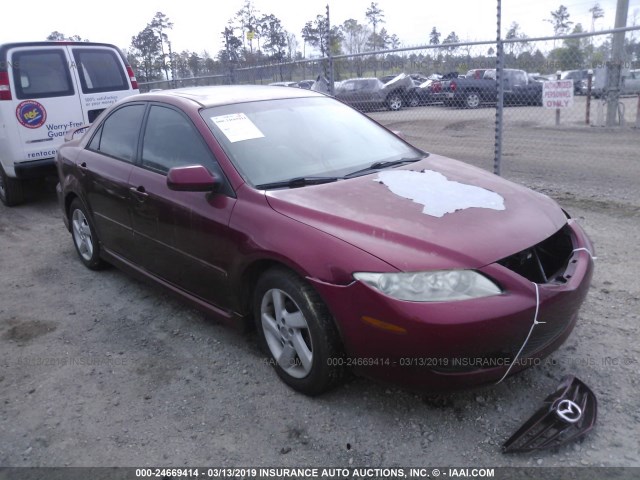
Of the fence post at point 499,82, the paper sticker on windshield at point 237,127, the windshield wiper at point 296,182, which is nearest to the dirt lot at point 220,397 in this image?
the windshield wiper at point 296,182

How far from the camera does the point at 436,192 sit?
3.17 metres

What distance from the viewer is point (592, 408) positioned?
2.72 metres

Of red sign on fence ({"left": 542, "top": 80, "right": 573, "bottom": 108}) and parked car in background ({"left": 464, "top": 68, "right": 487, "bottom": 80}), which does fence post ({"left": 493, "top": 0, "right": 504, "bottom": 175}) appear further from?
parked car in background ({"left": 464, "top": 68, "right": 487, "bottom": 80})

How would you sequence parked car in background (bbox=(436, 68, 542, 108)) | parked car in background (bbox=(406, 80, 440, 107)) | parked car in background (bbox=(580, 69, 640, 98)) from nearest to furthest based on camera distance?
parked car in background (bbox=(436, 68, 542, 108)), parked car in background (bbox=(580, 69, 640, 98)), parked car in background (bbox=(406, 80, 440, 107))

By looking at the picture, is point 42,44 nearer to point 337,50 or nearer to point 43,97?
point 43,97

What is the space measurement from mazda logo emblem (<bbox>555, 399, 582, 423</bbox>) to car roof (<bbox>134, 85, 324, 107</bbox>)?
272 cm

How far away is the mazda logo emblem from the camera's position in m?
2.61

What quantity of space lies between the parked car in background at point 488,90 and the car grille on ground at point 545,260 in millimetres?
5314

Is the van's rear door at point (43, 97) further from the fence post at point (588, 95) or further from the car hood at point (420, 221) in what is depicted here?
the fence post at point (588, 95)

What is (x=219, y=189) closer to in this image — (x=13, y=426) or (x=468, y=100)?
(x=13, y=426)

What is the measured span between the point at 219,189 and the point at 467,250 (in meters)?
1.52

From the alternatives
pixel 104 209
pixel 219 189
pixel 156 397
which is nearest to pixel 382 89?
pixel 104 209

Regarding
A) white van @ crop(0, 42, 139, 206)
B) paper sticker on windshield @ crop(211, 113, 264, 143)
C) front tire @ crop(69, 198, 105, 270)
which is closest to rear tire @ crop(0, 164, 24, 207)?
white van @ crop(0, 42, 139, 206)

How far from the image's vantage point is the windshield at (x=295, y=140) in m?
3.39
